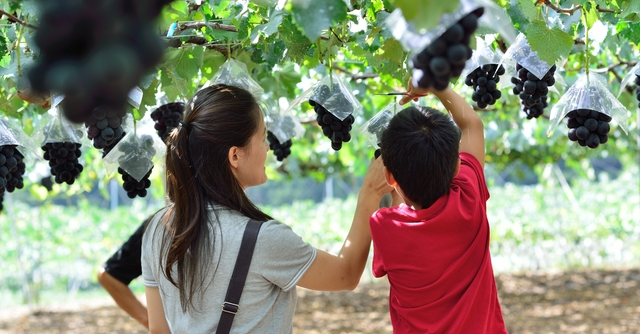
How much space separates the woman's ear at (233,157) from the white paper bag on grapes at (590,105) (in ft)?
2.80

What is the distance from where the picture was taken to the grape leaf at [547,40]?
4.97ft

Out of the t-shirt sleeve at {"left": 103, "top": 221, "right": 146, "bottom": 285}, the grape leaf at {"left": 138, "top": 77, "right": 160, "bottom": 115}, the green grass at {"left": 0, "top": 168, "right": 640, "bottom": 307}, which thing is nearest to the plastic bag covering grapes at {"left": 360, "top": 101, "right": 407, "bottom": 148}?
the grape leaf at {"left": 138, "top": 77, "right": 160, "bottom": 115}

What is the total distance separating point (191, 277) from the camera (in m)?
1.49

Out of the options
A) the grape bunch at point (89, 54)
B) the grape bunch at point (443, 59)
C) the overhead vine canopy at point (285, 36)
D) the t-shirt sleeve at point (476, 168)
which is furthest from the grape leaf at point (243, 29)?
the grape bunch at point (89, 54)

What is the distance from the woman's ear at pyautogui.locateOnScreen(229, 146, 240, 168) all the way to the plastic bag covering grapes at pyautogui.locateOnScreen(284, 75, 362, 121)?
1.11ft

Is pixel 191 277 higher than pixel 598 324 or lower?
higher

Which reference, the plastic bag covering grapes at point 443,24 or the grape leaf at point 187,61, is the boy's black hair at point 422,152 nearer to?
the plastic bag covering grapes at point 443,24

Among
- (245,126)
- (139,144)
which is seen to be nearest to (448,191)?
(245,126)

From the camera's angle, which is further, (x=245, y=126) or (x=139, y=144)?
(x=139, y=144)

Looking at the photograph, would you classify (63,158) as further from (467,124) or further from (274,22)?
(467,124)

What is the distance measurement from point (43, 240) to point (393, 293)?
946 cm

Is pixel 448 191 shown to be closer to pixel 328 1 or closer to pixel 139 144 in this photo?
pixel 328 1

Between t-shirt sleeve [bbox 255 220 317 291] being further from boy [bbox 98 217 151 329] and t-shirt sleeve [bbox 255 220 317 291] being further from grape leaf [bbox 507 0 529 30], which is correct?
boy [bbox 98 217 151 329]

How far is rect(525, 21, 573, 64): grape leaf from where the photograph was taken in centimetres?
152
